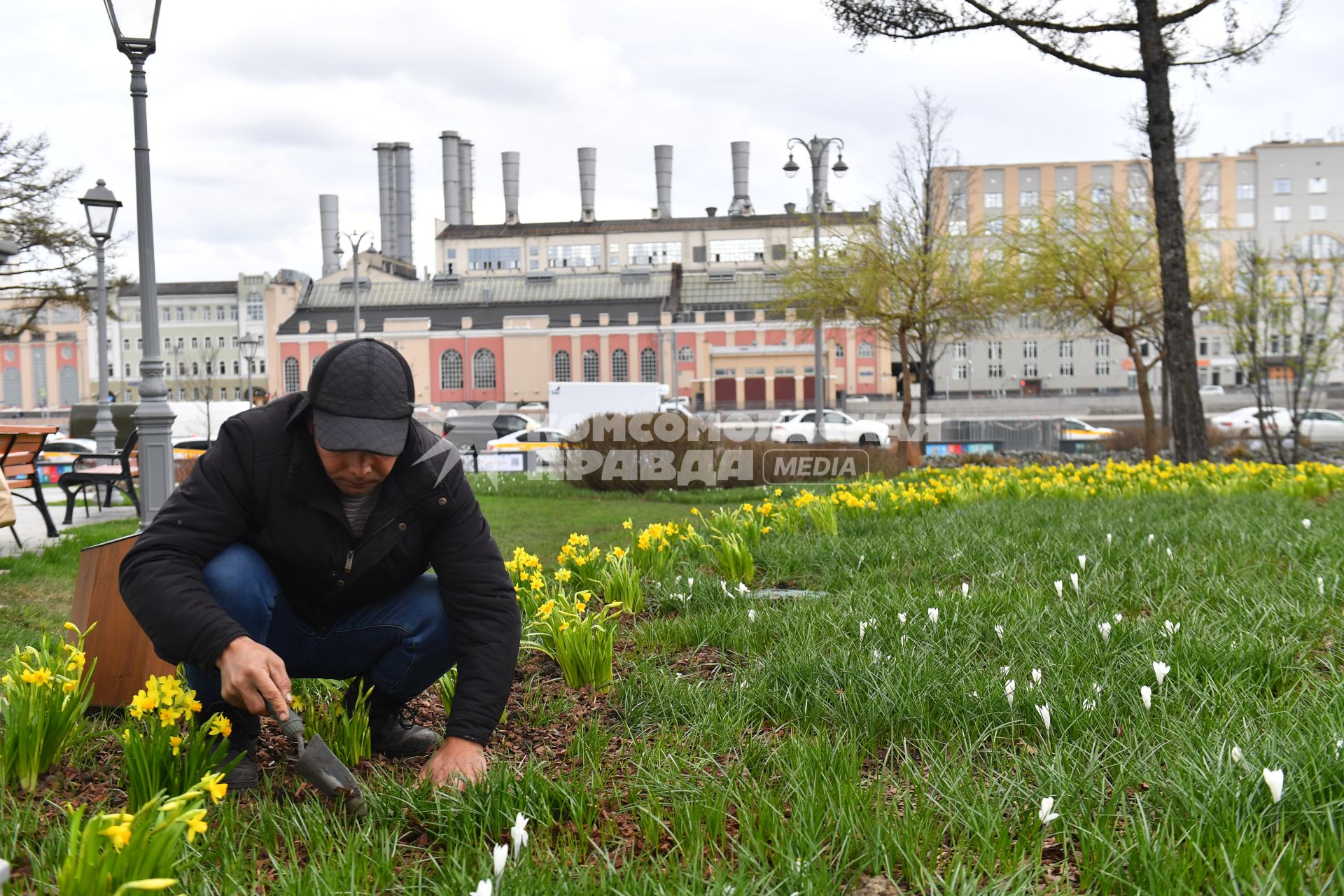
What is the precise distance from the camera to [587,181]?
91.4m

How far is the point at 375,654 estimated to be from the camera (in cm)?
294

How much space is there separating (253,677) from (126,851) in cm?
62

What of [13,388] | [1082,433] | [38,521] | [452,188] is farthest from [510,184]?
[38,521]

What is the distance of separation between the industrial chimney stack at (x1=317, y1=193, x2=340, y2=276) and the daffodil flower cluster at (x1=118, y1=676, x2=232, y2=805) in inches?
3695

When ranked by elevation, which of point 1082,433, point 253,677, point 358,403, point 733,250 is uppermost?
point 733,250

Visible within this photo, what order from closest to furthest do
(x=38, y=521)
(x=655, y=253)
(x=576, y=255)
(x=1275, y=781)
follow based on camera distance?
(x=1275, y=781) < (x=38, y=521) < (x=655, y=253) < (x=576, y=255)

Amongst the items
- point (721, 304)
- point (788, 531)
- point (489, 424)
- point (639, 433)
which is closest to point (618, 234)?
point (721, 304)

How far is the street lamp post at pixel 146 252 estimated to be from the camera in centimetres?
795

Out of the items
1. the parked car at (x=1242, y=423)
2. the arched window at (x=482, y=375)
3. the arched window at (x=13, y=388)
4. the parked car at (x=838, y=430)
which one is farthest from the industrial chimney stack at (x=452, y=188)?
the parked car at (x=1242, y=423)

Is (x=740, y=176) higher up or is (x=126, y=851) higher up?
(x=740, y=176)

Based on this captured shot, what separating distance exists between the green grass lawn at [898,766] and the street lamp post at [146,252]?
572cm

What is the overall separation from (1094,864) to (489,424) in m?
40.8

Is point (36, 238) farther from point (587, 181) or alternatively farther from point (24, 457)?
point (587, 181)

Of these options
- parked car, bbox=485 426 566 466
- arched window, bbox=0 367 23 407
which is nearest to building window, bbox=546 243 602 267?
arched window, bbox=0 367 23 407
